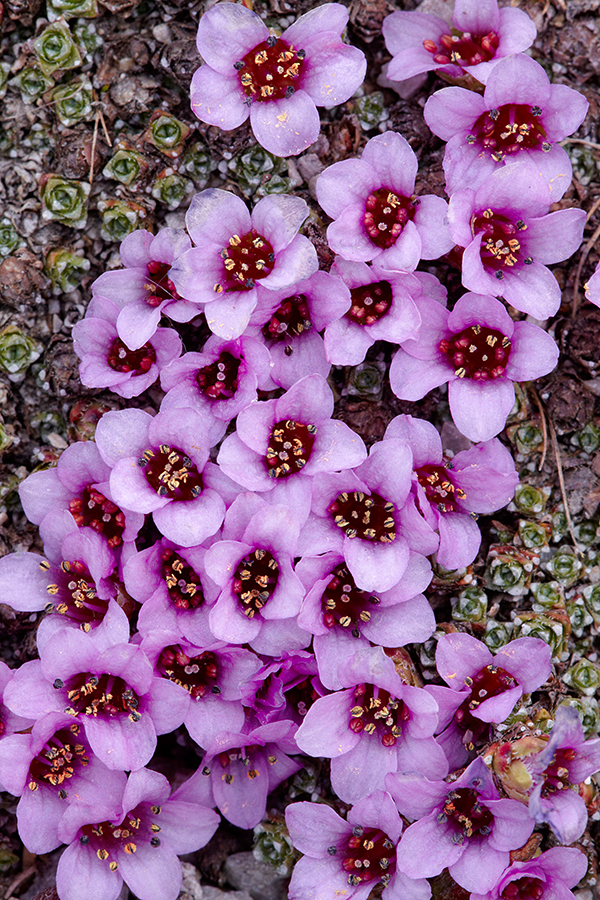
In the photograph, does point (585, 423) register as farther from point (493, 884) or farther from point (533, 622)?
point (493, 884)

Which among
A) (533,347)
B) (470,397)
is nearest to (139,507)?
(470,397)

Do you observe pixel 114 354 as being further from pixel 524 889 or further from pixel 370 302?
pixel 524 889

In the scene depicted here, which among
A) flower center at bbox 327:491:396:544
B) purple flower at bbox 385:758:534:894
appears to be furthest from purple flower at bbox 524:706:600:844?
flower center at bbox 327:491:396:544

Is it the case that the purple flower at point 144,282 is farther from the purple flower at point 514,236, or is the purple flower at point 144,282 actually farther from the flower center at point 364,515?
the purple flower at point 514,236

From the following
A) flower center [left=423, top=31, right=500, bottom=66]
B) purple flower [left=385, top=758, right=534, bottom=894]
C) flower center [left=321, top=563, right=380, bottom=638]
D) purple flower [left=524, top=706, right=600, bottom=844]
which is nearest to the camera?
purple flower [left=524, top=706, right=600, bottom=844]

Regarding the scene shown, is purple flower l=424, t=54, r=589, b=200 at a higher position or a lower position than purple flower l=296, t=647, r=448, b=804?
higher

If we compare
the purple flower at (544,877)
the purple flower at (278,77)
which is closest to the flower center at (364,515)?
the purple flower at (544,877)

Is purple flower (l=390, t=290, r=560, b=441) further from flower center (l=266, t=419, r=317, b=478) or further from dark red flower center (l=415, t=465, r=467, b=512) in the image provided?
flower center (l=266, t=419, r=317, b=478)
